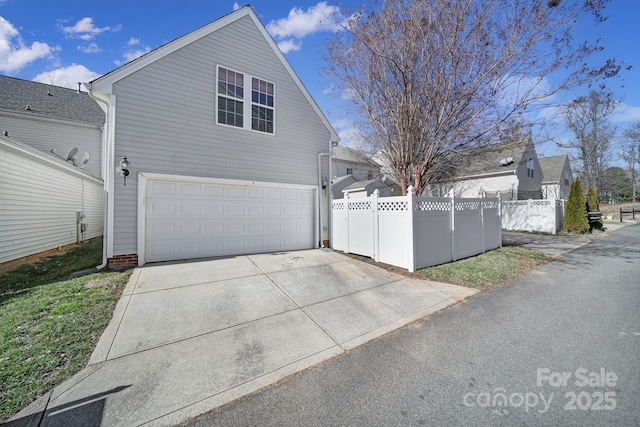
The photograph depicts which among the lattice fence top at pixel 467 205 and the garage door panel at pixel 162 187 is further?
the lattice fence top at pixel 467 205

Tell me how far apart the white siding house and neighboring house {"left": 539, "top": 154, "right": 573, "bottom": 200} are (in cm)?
3107

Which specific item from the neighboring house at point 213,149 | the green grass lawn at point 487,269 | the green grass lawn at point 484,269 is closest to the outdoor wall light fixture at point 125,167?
the neighboring house at point 213,149

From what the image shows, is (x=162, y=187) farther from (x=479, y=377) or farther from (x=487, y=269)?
(x=487, y=269)

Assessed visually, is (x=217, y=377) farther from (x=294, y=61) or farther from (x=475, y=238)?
(x=294, y=61)

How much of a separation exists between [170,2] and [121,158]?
16.1 ft

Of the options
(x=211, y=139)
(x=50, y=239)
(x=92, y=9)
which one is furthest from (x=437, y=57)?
(x=50, y=239)

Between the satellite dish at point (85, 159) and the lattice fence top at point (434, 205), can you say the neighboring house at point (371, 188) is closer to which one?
the lattice fence top at point (434, 205)

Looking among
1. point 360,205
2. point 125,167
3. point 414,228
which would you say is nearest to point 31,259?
point 125,167

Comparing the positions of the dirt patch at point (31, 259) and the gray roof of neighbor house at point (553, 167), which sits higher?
the gray roof of neighbor house at point (553, 167)

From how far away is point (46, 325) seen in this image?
3.18 meters

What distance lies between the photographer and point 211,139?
23.7 ft

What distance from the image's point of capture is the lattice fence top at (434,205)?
245 inches

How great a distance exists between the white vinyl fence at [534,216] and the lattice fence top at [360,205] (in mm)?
12594

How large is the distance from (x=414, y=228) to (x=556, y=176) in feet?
84.4
